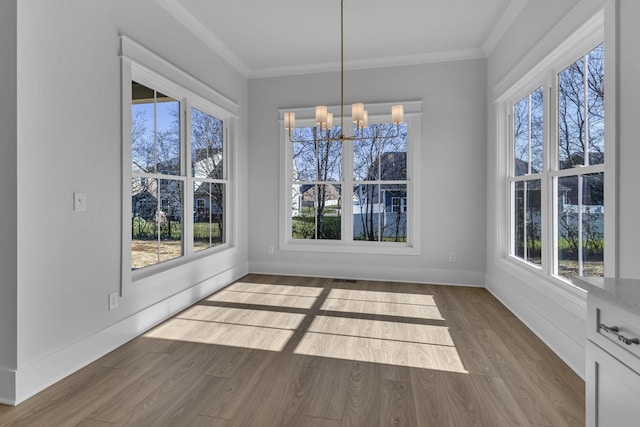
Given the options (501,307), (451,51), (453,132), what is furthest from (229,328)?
(451,51)

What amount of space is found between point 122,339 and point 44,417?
35.3 inches

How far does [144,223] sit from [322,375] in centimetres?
204

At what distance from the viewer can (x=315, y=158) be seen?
491 centimetres

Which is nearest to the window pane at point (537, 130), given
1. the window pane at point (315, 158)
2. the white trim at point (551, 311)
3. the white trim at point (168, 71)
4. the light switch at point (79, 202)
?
the white trim at point (551, 311)

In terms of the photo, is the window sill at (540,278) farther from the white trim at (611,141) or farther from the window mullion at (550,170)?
the white trim at (611,141)

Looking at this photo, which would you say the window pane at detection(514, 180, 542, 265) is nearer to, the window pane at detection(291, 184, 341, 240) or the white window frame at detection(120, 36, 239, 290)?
the window pane at detection(291, 184, 341, 240)

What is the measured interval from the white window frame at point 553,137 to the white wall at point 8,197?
3271 millimetres

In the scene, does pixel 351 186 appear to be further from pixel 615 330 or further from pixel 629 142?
pixel 615 330

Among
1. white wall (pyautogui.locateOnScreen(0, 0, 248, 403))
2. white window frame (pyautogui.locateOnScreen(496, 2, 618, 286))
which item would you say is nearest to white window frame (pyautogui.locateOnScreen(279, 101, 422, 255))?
white window frame (pyautogui.locateOnScreen(496, 2, 618, 286))

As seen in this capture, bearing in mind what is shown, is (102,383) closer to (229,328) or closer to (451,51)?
(229,328)

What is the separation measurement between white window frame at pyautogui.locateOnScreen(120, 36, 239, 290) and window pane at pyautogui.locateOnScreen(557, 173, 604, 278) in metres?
3.31

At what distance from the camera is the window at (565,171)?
2232mm

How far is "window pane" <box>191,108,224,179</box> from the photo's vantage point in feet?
12.7

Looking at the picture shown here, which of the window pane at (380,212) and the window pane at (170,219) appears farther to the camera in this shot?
the window pane at (380,212)
